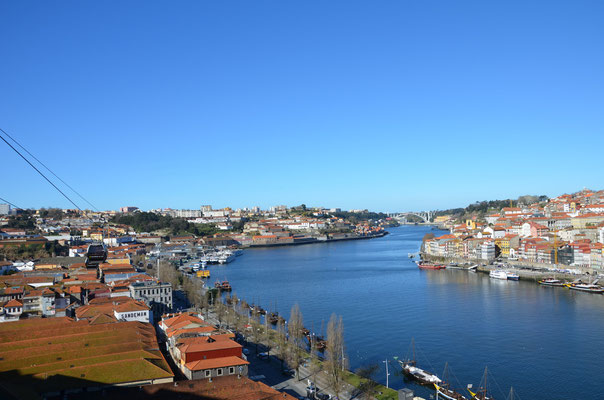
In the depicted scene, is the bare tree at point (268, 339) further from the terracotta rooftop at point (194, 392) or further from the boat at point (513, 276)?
the boat at point (513, 276)

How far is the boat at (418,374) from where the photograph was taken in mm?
6048

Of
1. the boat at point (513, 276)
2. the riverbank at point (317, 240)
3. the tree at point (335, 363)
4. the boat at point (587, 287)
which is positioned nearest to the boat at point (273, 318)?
the tree at point (335, 363)

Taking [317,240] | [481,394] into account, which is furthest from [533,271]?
[317,240]

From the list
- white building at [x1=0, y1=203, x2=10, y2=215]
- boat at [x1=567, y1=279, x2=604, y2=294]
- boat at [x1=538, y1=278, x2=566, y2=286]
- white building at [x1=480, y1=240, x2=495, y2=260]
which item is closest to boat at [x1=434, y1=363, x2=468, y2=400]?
boat at [x1=567, y1=279, x2=604, y2=294]

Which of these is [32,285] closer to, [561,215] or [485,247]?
[485,247]

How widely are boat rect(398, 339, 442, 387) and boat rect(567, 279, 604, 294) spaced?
754cm

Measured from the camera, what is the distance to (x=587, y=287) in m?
12.3

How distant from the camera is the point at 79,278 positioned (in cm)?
1205

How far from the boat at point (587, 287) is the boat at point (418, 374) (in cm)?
754

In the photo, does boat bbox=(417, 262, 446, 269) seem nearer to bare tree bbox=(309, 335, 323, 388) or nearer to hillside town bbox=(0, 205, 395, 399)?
hillside town bbox=(0, 205, 395, 399)

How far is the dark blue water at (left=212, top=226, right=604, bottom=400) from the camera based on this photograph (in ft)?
20.8

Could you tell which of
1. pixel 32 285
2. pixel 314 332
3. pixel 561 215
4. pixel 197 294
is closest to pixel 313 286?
pixel 197 294

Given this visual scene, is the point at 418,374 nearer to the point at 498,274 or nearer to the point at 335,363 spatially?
the point at 335,363

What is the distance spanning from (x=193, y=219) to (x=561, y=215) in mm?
31416
